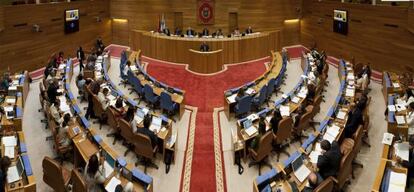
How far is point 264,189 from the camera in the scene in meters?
4.95

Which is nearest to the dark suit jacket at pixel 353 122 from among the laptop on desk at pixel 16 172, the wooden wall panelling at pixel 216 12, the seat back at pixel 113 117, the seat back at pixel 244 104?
the seat back at pixel 244 104

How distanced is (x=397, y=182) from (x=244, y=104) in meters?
4.71

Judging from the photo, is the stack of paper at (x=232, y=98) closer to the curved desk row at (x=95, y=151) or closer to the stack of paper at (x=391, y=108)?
the curved desk row at (x=95, y=151)

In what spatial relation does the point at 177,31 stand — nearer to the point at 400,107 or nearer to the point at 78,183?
the point at 400,107

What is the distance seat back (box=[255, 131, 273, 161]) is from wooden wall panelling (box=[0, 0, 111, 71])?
37.1 ft

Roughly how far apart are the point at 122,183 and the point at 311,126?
227 inches

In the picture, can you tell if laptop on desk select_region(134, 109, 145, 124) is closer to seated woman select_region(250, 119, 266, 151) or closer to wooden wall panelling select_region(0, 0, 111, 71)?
seated woman select_region(250, 119, 266, 151)

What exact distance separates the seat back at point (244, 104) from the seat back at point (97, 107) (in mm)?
3841

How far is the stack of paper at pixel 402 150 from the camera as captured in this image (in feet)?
19.0

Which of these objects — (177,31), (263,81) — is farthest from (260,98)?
(177,31)

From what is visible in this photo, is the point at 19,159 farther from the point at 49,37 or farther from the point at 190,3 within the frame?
the point at 190,3

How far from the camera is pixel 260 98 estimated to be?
994 centimetres

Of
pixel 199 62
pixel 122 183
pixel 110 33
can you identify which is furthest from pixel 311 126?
pixel 110 33

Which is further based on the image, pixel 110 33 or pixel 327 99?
pixel 110 33
